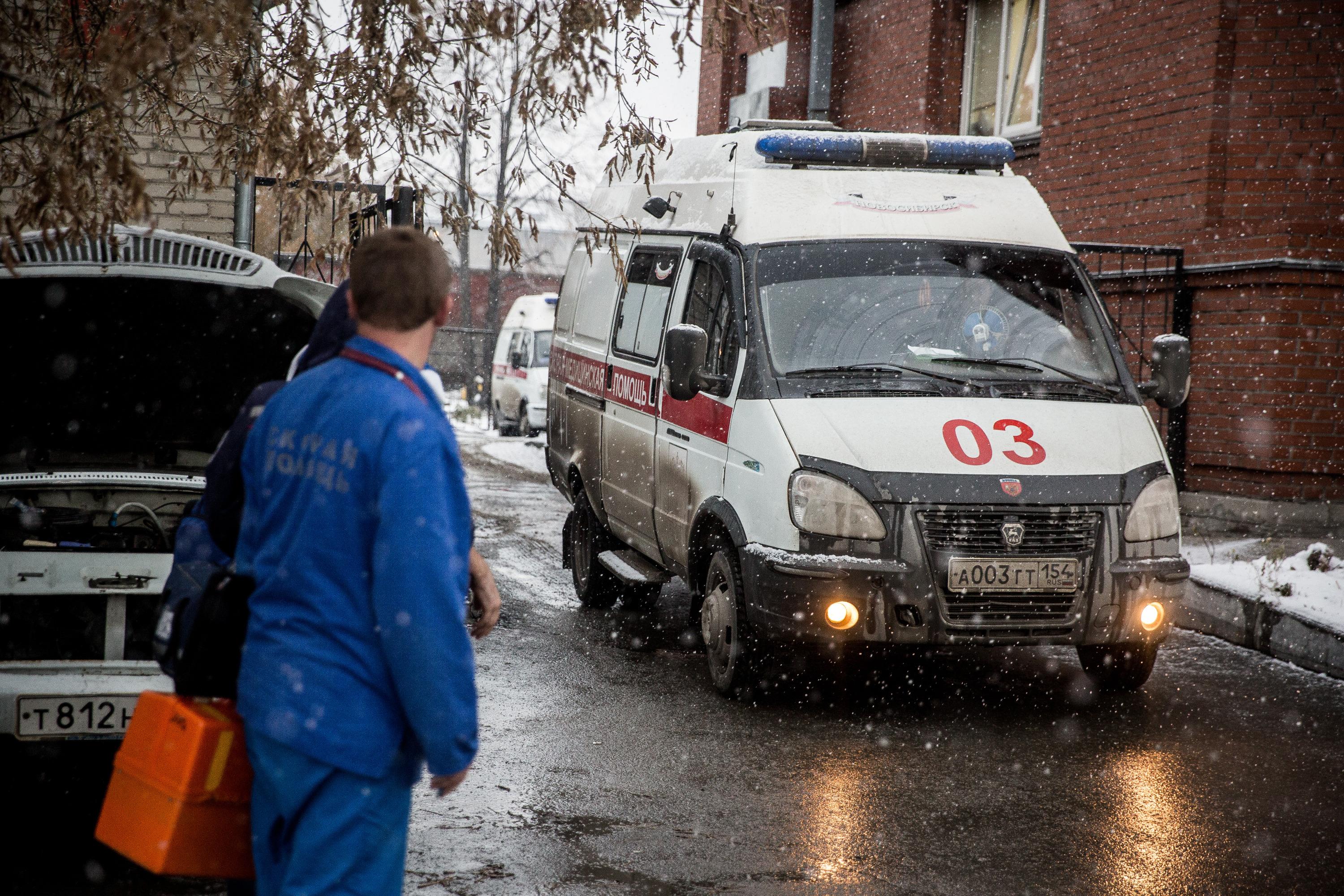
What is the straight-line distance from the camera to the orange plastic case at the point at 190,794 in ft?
8.88

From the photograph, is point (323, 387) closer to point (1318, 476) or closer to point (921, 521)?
point (921, 521)

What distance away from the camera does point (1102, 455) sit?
6391mm

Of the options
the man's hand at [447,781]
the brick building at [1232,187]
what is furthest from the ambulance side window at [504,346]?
the man's hand at [447,781]

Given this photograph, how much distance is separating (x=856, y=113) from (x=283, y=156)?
13.8 metres

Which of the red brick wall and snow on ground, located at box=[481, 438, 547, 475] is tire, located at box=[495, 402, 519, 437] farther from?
the red brick wall

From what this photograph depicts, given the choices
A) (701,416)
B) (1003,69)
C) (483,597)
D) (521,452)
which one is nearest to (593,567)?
(701,416)

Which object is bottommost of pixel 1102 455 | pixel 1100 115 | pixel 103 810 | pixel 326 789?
pixel 103 810

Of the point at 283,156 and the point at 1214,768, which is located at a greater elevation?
the point at 283,156

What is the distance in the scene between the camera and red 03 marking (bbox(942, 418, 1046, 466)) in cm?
620

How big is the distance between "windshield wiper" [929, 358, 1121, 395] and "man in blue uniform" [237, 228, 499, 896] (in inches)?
177

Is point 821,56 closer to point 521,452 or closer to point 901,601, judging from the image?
point 521,452

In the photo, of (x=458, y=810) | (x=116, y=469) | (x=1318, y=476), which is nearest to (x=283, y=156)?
(x=116, y=469)

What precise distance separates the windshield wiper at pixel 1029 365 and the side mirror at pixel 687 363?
111 cm

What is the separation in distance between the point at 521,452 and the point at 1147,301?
1120cm
